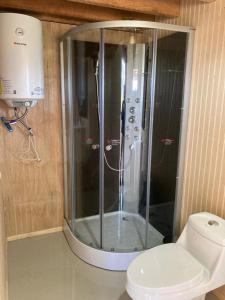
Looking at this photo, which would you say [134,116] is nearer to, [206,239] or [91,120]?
[91,120]

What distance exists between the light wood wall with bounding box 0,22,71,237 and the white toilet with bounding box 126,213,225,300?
1298 millimetres

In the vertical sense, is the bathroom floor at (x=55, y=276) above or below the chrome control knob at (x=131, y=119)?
below

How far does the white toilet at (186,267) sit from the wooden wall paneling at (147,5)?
162 centimetres

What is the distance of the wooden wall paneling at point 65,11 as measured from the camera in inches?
77.5

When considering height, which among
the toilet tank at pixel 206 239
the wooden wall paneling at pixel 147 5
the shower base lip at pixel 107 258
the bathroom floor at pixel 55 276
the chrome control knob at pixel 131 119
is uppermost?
the wooden wall paneling at pixel 147 5

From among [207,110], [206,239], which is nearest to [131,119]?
[207,110]

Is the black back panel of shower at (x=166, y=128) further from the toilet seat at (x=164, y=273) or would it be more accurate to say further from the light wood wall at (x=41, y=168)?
the light wood wall at (x=41, y=168)

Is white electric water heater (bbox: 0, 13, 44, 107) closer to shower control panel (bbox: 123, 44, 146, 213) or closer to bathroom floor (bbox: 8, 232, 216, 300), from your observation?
shower control panel (bbox: 123, 44, 146, 213)

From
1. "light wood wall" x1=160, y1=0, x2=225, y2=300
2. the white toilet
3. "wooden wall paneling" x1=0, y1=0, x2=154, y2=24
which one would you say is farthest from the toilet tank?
"wooden wall paneling" x1=0, y1=0, x2=154, y2=24

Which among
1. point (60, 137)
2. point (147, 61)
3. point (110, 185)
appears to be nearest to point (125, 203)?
point (110, 185)

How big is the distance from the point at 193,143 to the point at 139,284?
1.18 meters

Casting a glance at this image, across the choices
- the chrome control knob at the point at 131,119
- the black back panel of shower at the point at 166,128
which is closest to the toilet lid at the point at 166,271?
the black back panel of shower at the point at 166,128

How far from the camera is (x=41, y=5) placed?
201 cm

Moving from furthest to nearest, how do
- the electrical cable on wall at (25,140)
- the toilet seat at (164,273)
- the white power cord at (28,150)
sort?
the white power cord at (28,150) → the electrical cable on wall at (25,140) → the toilet seat at (164,273)
